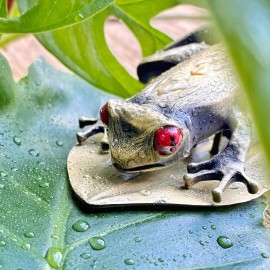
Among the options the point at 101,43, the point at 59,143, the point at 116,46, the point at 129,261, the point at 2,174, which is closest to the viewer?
the point at 129,261

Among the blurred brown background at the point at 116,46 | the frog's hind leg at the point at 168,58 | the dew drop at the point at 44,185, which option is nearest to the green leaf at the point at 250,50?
the dew drop at the point at 44,185

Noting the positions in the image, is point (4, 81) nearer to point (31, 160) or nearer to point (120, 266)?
point (31, 160)

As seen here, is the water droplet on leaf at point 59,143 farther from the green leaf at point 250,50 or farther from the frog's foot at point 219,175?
the green leaf at point 250,50

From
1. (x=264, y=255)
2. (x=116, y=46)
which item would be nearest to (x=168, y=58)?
(x=264, y=255)

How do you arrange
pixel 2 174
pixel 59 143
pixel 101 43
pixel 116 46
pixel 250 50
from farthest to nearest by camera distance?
1. pixel 116 46
2. pixel 101 43
3. pixel 59 143
4. pixel 2 174
5. pixel 250 50

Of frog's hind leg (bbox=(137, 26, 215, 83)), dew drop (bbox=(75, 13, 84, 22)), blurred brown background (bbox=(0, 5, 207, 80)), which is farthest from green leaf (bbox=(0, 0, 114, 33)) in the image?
blurred brown background (bbox=(0, 5, 207, 80))

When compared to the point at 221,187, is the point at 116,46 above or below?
below

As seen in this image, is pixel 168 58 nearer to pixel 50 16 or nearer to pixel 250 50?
pixel 50 16
